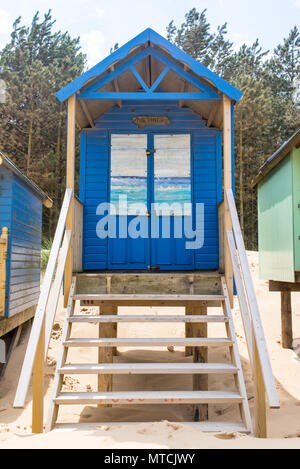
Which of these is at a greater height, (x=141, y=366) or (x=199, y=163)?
(x=199, y=163)

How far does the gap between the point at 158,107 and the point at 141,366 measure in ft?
14.4

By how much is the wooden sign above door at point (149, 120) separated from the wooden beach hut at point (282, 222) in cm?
207

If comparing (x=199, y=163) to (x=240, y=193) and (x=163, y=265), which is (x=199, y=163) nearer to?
(x=163, y=265)

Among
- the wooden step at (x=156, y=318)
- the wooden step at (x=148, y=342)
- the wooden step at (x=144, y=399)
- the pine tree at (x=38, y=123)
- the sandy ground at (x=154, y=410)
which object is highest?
the pine tree at (x=38, y=123)

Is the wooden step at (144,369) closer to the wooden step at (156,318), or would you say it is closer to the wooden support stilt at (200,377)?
the wooden step at (156,318)

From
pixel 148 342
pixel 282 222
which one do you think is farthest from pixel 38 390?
pixel 282 222

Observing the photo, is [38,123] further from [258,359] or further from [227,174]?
[258,359]

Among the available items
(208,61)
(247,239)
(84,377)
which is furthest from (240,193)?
(84,377)

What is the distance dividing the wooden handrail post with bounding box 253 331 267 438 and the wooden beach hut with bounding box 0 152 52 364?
4.37m

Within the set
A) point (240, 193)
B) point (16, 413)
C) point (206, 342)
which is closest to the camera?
point (206, 342)

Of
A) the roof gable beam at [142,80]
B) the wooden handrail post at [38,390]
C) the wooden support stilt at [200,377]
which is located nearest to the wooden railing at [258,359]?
the wooden support stilt at [200,377]

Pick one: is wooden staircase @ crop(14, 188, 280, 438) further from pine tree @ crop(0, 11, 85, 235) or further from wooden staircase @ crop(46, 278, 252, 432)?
pine tree @ crop(0, 11, 85, 235)

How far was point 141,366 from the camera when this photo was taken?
14.1 feet

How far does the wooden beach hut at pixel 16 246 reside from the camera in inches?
264
